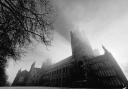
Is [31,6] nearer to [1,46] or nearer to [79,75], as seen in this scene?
[1,46]

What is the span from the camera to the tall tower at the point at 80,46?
27.2 m

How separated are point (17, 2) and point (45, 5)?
156cm

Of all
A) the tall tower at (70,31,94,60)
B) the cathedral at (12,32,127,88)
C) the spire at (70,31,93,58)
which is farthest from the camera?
the spire at (70,31,93,58)

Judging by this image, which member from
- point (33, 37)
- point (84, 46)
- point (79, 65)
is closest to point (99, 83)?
point (79, 65)

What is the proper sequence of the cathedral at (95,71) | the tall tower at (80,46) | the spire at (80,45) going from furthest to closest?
the spire at (80,45) < the tall tower at (80,46) < the cathedral at (95,71)

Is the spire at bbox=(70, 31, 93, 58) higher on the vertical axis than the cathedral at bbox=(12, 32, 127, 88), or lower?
higher

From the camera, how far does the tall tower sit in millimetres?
27234

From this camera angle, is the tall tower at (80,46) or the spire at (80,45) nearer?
the tall tower at (80,46)

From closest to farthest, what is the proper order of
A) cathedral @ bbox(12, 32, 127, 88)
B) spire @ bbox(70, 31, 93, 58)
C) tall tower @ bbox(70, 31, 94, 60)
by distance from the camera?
1. cathedral @ bbox(12, 32, 127, 88)
2. tall tower @ bbox(70, 31, 94, 60)
3. spire @ bbox(70, 31, 93, 58)

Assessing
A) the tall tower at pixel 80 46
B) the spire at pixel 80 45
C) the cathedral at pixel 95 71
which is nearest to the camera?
the cathedral at pixel 95 71

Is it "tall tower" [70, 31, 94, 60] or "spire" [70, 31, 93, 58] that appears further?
"spire" [70, 31, 93, 58]

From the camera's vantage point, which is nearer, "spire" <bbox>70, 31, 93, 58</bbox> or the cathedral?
the cathedral

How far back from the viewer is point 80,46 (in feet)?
96.7

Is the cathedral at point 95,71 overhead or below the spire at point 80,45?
below
